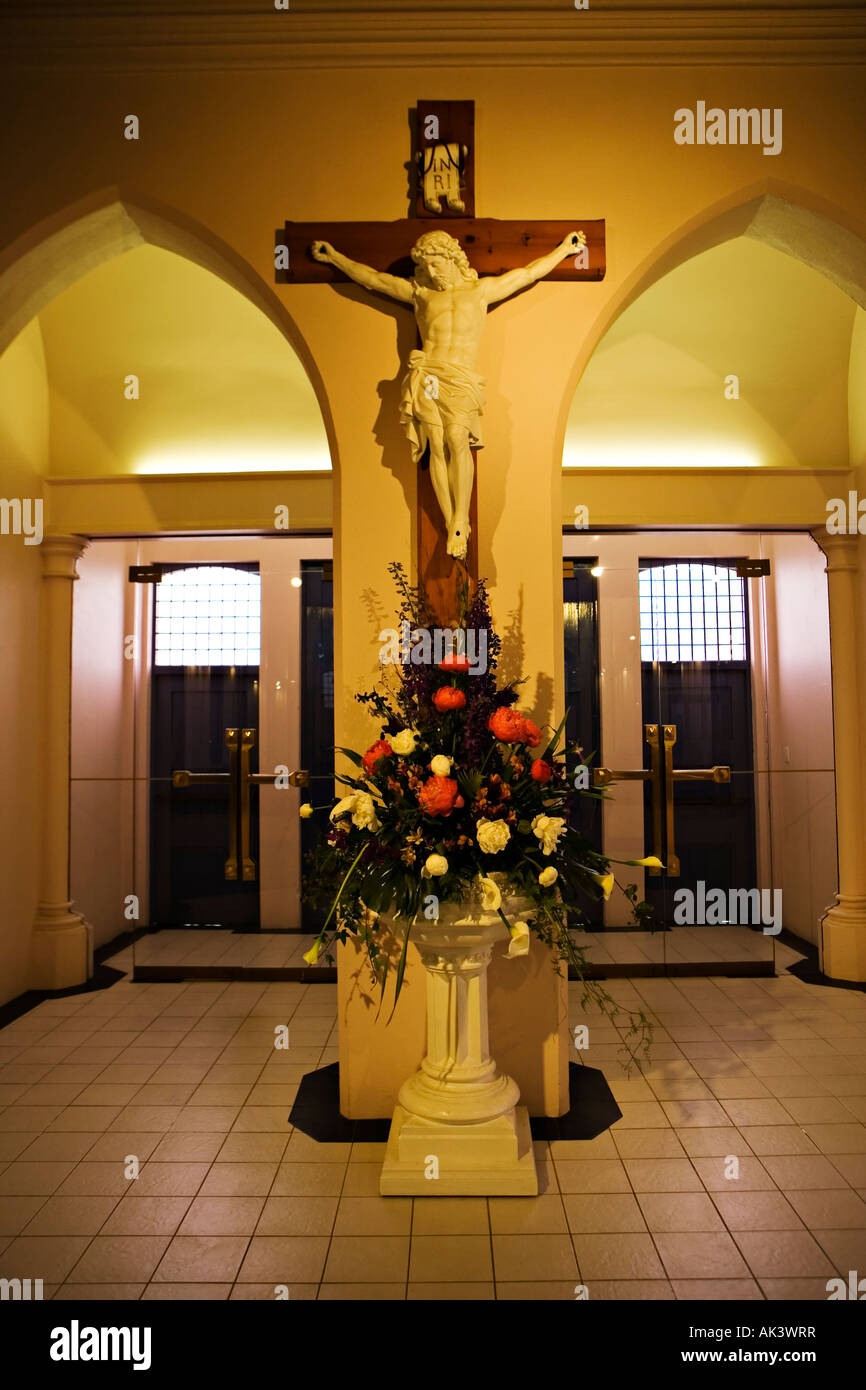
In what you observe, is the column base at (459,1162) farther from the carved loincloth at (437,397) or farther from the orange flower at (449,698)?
the carved loincloth at (437,397)

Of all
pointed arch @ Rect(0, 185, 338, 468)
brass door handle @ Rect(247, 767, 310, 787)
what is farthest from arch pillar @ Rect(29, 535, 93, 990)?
pointed arch @ Rect(0, 185, 338, 468)

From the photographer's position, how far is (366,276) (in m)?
2.95

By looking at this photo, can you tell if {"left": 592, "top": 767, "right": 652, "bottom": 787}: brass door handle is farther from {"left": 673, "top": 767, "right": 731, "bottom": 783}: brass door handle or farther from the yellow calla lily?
the yellow calla lily

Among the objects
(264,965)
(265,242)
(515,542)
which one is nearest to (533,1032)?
(515,542)

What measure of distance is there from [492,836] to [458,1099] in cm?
86

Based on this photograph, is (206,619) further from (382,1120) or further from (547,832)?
(547,832)

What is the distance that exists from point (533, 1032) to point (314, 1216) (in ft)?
2.97

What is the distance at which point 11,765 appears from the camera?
4.36m

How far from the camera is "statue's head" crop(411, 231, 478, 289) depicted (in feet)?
9.22

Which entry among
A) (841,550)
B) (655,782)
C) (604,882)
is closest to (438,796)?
(604,882)

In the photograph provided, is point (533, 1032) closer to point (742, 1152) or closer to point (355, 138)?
point (742, 1152)

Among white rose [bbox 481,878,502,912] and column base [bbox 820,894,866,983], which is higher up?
white rose [bbox 481,878,502,912]

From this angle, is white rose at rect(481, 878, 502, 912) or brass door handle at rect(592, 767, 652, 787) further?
brass door handle at rect(592, 767, 652, 787)

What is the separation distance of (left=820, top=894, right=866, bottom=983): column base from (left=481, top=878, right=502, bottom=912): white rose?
292 cm
